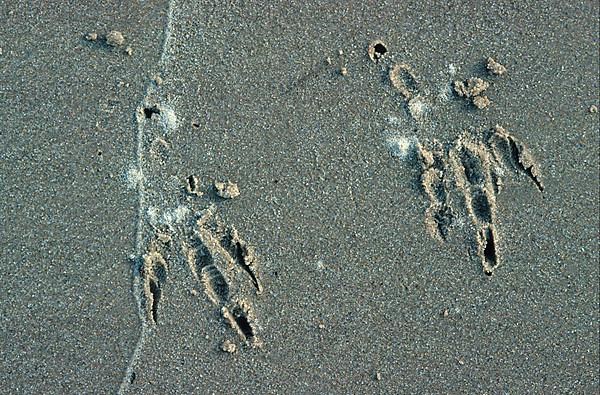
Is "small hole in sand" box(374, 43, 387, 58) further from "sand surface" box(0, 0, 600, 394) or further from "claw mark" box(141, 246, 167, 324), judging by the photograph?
"claw mark" box(141, 246, 167, 324)

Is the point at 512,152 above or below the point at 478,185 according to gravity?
above

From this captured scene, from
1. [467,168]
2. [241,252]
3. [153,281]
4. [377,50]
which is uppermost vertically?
[377,50]

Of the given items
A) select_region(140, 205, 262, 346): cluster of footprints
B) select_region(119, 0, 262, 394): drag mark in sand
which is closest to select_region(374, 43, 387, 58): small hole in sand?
select_region(119, 0, 262, 394): drag mark in sand

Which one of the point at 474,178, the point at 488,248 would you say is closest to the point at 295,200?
the point at 474,178

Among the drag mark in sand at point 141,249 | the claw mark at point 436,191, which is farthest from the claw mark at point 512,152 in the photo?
the drag mark in sand at point 141,249

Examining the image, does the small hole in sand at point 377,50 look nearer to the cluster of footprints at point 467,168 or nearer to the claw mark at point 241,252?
the cluster of footprints at point 467,168

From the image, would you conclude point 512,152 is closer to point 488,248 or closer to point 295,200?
point 488,248
